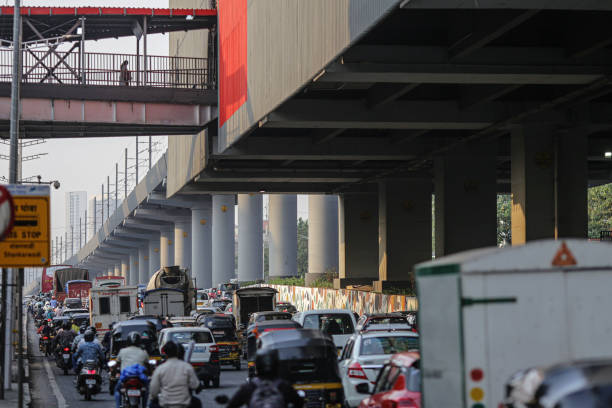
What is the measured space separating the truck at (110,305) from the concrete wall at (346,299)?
11.2 metres

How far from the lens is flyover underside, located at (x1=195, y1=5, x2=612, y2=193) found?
27531mm

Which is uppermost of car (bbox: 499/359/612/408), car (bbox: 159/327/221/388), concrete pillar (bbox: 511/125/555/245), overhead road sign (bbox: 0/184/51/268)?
concrete pillar (bbox: 511/125/555/245)

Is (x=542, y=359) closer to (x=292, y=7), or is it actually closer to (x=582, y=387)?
(x=582, y=387)

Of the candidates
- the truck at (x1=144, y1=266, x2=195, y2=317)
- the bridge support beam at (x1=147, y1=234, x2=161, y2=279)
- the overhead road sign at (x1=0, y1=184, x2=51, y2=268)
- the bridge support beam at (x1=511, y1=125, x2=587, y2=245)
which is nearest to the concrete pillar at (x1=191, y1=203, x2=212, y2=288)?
the bridge support beam at (x1=147, y1=234, x2=161, y2=279)

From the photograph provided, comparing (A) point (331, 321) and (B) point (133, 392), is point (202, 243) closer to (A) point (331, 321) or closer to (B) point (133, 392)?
(A) point (331, 321)

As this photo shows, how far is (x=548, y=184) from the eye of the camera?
126ft

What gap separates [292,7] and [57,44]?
58.5 feet

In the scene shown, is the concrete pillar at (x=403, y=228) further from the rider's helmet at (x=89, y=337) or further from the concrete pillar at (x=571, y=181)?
the rider's helmet at (x=89, y=337)

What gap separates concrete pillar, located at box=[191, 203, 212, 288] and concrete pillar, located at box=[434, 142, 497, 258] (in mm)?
59610

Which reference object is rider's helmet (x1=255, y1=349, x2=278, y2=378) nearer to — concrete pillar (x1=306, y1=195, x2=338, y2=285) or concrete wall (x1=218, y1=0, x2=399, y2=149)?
concrete wall (x1=218, y1=0, x2=399, y2=149)

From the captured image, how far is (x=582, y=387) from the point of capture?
22.4ft

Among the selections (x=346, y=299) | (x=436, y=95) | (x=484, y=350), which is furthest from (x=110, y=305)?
(x=484, y=350)

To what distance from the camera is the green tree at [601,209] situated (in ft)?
356

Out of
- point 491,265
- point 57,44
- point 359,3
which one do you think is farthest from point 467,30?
point 57,44
